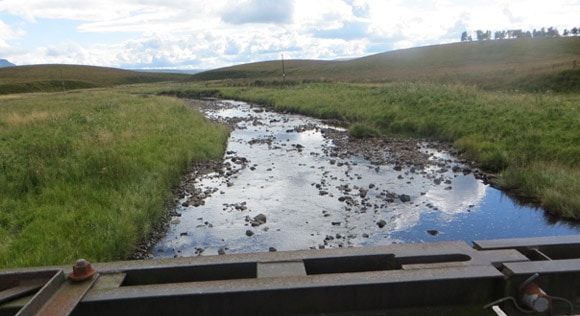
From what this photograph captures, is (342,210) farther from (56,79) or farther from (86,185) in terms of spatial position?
(56,79)

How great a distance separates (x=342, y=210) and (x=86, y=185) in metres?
7.52

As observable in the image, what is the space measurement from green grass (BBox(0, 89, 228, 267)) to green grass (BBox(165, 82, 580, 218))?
1101 centimetres

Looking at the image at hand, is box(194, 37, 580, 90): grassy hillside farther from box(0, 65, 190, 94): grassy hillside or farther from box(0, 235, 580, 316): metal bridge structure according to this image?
box(0, 235, 580, 316): metal bridge structure

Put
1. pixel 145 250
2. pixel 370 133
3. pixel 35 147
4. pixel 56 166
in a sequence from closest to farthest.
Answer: pixel 145 250, pixel 56 166, pixel 35 147, pixel 370 133

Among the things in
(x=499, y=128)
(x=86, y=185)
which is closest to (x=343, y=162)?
(x=499, y=128)

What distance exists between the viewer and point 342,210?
12.8 metres

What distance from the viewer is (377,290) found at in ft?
16.1

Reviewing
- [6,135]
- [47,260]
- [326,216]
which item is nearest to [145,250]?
[47,260]

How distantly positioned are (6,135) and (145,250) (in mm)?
15383

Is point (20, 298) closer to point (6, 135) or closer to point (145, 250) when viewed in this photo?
point (145, 250)

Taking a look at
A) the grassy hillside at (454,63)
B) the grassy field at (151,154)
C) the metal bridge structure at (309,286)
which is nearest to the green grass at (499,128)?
the grassy field at (151,154)

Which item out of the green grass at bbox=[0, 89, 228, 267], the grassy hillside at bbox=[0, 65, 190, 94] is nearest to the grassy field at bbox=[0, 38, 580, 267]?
the green grass at bbox=[0, 89, 228, 267]

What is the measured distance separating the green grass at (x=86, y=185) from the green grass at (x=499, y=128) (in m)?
11.0

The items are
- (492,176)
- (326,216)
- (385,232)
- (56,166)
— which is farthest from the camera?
(492,176)
